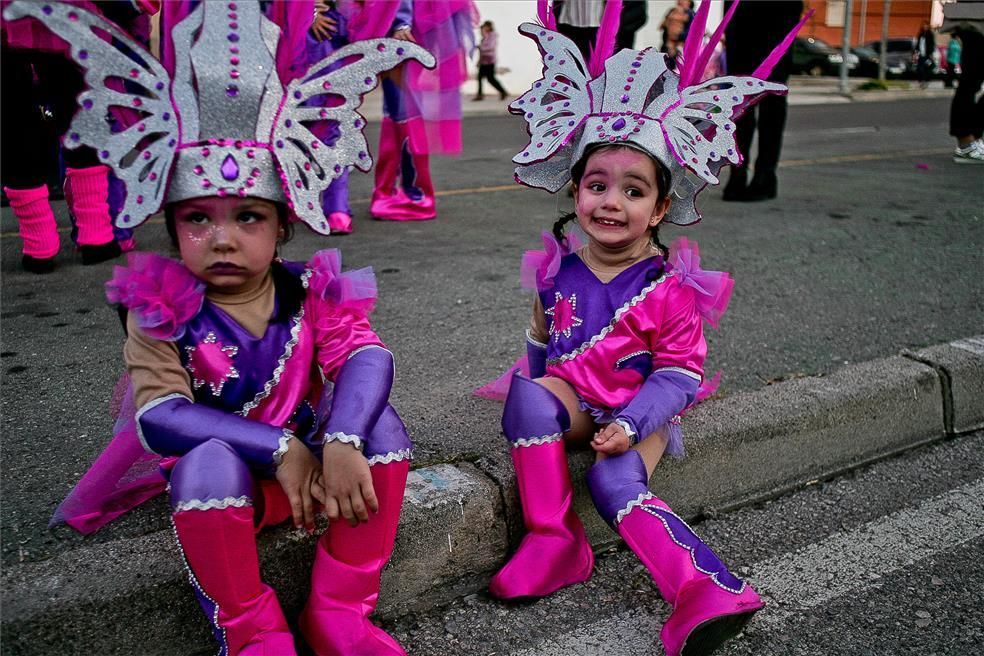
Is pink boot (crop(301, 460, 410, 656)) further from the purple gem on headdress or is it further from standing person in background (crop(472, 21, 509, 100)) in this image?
standing person in background (crop(472, 21, 509, 100))

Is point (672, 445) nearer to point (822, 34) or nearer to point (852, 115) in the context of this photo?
point (852, 115)

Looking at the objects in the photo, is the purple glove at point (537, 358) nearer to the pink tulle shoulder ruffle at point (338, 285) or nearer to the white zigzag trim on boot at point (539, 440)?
the white zigzag trim on boot at point (539, 440)

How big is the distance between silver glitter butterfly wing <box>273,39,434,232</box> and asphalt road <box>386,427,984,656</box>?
1015mm

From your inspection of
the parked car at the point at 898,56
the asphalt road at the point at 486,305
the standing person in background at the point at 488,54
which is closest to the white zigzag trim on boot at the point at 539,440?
the asphalt road at the point at 486,305

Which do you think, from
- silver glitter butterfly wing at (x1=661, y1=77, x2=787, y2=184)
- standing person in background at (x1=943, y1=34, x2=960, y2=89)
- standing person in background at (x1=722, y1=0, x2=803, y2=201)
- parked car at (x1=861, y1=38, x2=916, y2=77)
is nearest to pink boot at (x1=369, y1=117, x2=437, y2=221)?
standing person in background at (x1=722, y1=0, x2=803, y2=201)

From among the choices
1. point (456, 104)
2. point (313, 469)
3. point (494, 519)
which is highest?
point (456, 104)

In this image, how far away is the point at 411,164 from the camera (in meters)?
5.99

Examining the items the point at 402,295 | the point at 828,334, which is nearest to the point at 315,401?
the point at 402,295

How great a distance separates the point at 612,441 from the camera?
2.27 metres

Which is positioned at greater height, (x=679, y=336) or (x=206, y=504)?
(x=679, y=336)

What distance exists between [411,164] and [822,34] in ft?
105

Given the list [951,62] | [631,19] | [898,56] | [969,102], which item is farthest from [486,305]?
[898,56]

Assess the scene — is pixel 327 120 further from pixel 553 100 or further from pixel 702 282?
pixel 702 282

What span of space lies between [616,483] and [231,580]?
Result: 911 millimetres
